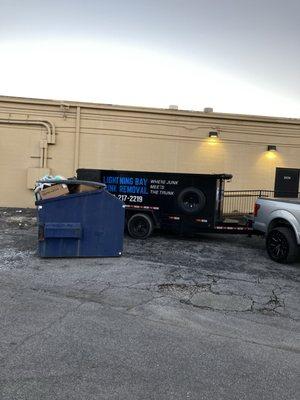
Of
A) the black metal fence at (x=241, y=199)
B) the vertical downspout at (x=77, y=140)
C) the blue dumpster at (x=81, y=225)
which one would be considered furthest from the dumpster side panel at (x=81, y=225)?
the black metal fence at (x=241, y=199)

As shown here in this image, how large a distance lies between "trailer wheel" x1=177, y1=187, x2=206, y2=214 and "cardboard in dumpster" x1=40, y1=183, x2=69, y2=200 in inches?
133

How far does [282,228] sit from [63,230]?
5001 mm

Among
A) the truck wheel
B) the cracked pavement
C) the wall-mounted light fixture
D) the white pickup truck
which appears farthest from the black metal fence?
the cracked pavement

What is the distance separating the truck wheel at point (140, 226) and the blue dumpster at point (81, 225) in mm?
2746

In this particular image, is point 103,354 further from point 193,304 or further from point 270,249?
point 270,249

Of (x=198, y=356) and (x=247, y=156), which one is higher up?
(x=247, y=156)

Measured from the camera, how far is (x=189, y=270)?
28.9ft

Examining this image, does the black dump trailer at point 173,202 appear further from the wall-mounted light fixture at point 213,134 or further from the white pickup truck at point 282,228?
the wall-mounted light fixture at point 213,134

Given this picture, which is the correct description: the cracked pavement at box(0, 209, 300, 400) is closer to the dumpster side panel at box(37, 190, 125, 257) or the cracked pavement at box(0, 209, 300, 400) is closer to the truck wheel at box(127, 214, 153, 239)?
the dumpster side panel at box(37, 190, 125, 257)

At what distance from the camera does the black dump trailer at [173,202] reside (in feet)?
40.2

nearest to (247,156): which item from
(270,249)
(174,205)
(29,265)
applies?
(174,205)

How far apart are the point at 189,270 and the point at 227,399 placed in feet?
16.2

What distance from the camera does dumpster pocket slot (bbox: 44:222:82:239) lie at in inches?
362

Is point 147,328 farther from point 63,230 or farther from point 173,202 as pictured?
point 173,202
